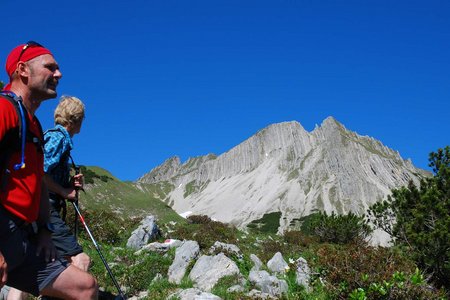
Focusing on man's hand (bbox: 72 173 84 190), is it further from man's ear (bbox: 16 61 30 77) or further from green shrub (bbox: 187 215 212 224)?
green shrub (bbox: 187 215 212 224)

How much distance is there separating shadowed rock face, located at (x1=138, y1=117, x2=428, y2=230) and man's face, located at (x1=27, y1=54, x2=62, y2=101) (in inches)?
4389

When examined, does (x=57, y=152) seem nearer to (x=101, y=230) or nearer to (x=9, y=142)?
(x=9, y=142)

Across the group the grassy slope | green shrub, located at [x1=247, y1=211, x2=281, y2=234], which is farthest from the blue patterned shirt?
green shrub, located at [x1=247, y1=211, x2=281, y2=234]

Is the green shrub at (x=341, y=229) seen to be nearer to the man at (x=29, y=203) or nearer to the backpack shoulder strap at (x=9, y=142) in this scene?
the man at (x=29, y=203)

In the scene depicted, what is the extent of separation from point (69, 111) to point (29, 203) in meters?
2.62

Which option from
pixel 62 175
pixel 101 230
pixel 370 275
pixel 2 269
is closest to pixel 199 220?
pixel 101 230

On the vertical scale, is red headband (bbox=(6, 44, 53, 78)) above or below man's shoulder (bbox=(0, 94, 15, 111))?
above

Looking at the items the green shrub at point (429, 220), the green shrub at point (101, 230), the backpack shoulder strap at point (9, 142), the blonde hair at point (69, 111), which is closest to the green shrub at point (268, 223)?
the green shrub at point (429, 220)

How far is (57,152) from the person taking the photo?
5172 millimetres

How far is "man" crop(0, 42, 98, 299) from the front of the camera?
3.01 meters

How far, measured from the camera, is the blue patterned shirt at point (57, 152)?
510cm

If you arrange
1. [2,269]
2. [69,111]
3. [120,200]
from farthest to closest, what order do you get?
[120,200] < [69,111] < [2,269]

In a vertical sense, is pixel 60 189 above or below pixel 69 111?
below

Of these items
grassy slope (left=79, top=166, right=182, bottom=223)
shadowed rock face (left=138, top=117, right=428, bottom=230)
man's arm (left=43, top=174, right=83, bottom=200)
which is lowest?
man's arm (left=43, top=174, right=83, bottom=200)
